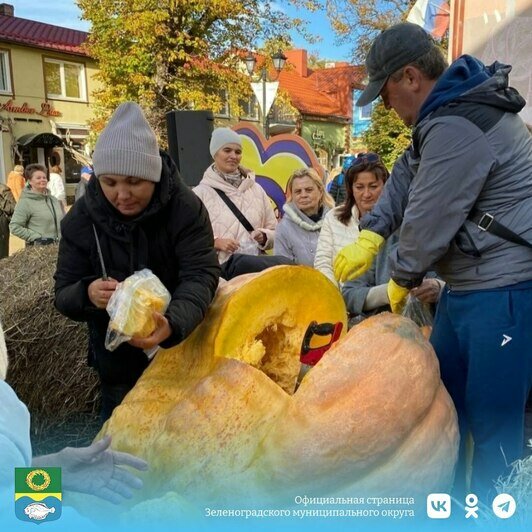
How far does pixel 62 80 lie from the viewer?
3.71 meters

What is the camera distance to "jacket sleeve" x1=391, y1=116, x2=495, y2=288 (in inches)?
49.9

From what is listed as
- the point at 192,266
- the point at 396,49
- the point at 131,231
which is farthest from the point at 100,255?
the point at 396,49

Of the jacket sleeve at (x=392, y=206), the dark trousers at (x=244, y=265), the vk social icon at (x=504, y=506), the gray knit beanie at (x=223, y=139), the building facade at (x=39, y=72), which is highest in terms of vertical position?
the building facade at (x=39, y=72)

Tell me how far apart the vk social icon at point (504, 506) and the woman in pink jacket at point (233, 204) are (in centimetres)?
171

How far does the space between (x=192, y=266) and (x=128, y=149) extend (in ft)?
1.08

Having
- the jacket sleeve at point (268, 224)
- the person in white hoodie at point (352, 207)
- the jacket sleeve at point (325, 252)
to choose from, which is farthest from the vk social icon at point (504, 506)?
the jacket sleeve at point (268, 224)

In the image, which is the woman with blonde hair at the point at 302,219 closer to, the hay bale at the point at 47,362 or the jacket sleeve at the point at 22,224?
the hay bale at the point at 47,362

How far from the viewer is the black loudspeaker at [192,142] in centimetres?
389

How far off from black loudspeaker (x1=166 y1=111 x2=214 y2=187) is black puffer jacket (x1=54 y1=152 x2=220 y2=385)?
245cm

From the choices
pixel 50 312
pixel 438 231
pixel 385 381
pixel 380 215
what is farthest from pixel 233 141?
pixel 385 381

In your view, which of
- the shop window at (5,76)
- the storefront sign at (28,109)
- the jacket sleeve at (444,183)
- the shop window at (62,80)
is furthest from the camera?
the shop window at (62,80)

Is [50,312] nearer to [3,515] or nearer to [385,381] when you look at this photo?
[3,515]

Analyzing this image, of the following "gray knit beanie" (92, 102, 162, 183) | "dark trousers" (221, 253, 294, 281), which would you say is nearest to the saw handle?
"dark trousers" (221, 253, 294, 281)

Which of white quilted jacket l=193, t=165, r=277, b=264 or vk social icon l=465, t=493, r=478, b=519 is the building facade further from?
vk social icon l=465, t=493, r=478, b=519
